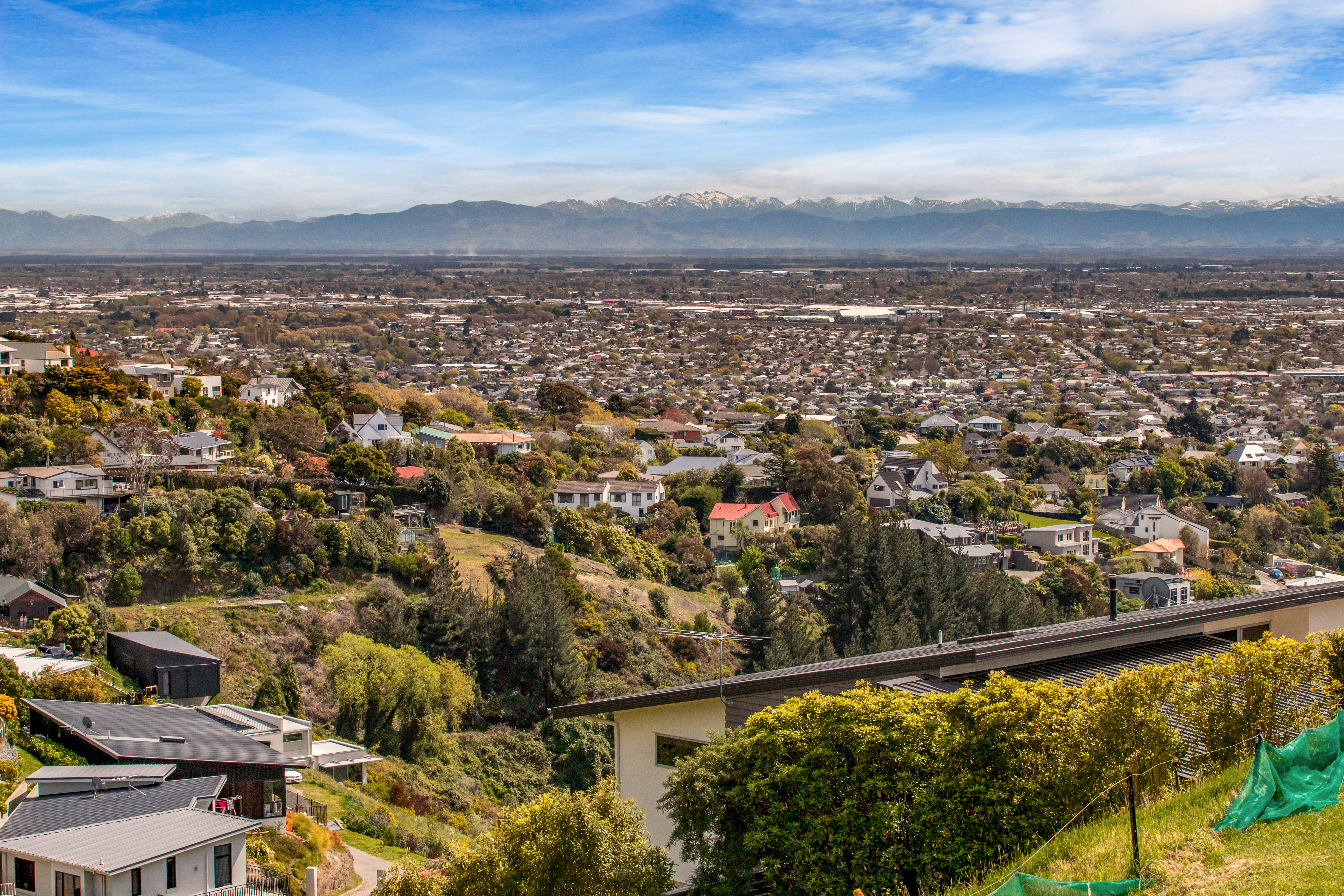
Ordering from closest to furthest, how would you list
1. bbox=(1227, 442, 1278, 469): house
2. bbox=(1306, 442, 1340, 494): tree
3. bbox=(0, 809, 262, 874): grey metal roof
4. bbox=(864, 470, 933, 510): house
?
bbox=(0, 809, 262, 874): grey metal roof
bbox=(864, 470, 933, 510): house
bbox=(1306, 442, 1340, 494): tree
bbox=(1227, 442, 1278, 469): house

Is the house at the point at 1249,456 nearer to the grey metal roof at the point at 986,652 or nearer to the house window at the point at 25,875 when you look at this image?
the grey metal roof at the point at 986,652

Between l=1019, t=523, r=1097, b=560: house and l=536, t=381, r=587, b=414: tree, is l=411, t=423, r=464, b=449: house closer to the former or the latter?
l=536, t=381, r=587, b=414: tree

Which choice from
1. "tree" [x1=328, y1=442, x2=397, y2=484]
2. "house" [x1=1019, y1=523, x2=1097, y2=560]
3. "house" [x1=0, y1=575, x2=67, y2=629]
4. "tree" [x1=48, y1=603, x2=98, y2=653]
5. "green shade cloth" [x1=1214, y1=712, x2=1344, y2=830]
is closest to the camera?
"green shade cloth" [x1=1214, y1=712, x2=1344, y2=830]

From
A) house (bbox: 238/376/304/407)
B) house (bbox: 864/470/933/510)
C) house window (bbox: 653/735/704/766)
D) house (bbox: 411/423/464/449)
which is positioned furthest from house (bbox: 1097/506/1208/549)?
house window (bbox: 653/735/704/766)

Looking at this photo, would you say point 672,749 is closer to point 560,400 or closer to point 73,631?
point 73,631

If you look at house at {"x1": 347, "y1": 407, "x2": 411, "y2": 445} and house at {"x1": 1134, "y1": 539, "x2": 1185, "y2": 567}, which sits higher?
house at {"x1": 347, "y1": 407, "x2": 411, "y2": 445}

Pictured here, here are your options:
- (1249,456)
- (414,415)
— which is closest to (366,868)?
(414,415)

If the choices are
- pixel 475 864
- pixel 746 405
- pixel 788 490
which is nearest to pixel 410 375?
pixel 746 405
